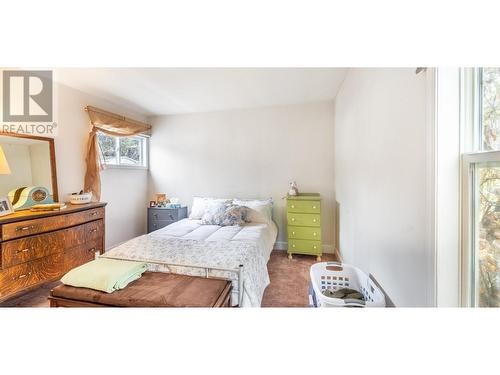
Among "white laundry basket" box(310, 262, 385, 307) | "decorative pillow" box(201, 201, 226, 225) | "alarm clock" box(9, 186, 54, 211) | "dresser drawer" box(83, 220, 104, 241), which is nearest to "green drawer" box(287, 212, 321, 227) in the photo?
"decorative pillow" box(201, 201, 226, 225)

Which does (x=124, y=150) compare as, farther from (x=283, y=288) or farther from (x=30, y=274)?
(x=283, y=288)

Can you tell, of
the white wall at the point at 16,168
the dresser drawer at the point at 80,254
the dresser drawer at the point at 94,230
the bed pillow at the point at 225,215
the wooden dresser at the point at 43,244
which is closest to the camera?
the wooden dresser at the point at 43,244

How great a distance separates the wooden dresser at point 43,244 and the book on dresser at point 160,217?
87 cm

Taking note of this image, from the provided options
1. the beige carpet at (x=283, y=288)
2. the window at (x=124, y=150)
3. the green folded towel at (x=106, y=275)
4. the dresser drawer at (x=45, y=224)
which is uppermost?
the window at (x=124, y=150)

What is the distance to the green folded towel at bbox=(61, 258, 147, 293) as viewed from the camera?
42.8 inches

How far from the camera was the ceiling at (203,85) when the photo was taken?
6.16 feet

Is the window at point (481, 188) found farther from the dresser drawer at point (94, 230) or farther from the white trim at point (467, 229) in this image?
the dresser drawer at point (94, 230)

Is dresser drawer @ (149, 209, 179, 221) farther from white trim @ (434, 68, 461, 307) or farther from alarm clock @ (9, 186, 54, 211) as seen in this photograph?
white trim @ (434, 68, 461, 307)

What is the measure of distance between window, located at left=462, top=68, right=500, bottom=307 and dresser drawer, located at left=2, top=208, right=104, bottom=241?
9.52 ft

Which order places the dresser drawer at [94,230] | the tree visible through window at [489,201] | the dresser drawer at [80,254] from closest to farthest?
the tree visible through window at [489,201] < the dresser drawer at [80,254] < the dresser drawer at [94,230]

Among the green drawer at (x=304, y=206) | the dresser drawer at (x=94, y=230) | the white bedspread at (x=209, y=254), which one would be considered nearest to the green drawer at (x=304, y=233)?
the green drawer at (x=304, y=206)
